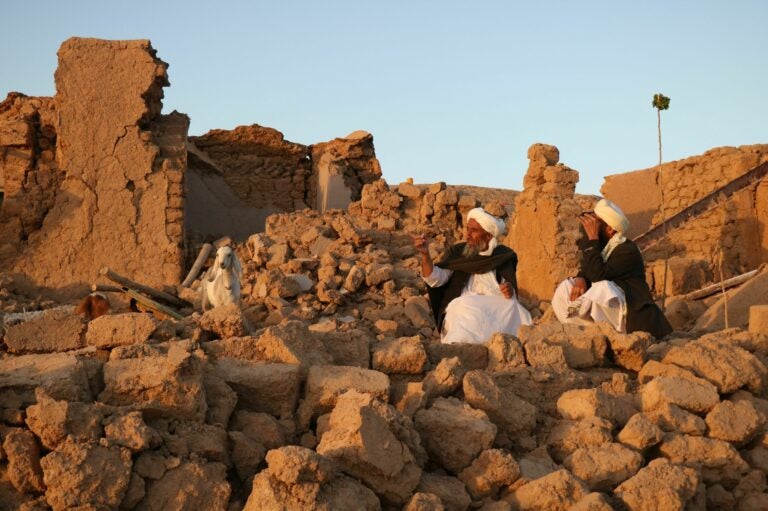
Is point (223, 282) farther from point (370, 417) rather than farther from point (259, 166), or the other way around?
point (259, 166)

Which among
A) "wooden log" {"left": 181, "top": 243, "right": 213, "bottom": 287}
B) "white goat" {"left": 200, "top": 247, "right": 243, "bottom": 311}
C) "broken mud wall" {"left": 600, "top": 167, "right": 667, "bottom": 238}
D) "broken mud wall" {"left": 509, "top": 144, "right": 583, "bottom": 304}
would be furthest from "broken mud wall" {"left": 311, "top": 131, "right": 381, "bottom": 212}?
"white goat" {"left": 200, "top": 247, "right": 243, "bottom": 311}

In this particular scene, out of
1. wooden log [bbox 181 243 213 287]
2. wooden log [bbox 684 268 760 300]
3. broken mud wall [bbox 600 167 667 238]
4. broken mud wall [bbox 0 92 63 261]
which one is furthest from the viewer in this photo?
broken mud wall [bbox 600 167 667 238]

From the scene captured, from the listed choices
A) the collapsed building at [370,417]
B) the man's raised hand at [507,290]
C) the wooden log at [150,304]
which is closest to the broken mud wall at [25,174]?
the wooden log at [150,304]

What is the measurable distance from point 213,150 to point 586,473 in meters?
14.5

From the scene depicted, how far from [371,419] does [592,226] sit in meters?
3.68

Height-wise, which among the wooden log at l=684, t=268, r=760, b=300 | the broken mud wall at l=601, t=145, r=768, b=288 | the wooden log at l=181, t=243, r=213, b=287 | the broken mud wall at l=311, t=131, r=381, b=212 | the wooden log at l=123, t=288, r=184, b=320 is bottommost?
the wooden log at l=123, t=288, r=184, b=320

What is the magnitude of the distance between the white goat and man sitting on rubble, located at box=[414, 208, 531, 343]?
2.76 metres

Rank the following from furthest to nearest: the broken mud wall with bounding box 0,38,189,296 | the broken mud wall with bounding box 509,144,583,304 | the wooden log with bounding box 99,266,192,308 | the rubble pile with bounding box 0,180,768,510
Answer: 1. the broken mud wall with bounding box 0,38,189,296
2. the broken mud wall with bounding box 509,144,583,304
3. the wooden log with bounding box 99,266,192,308
4. the rubble pile with bounding box 0,180,768,510

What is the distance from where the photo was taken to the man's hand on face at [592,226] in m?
6.81

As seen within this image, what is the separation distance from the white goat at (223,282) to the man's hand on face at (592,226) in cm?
357

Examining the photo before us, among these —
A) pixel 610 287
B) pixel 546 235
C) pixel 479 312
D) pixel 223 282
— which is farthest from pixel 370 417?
pixel 546 235

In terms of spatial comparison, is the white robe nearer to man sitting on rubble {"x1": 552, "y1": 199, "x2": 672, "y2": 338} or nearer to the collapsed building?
man sitting on rubble {"x1": 552, "y1": 199, "x2": 672, "y2": 338}

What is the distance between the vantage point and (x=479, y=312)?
6.57m

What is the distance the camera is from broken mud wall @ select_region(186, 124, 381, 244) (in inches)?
666
